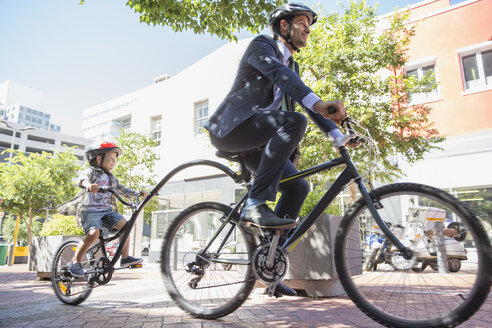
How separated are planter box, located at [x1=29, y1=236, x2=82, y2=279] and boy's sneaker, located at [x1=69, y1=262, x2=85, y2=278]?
4326 millimetres

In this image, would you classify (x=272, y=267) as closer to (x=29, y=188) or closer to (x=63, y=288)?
(x=63, y=288)

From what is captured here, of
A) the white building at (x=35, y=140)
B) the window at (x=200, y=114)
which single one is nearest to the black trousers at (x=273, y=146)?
the window at (x=200, y=114)

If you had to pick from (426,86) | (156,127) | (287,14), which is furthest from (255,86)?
(156,127)

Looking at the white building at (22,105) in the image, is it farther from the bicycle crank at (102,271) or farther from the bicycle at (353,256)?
the bicycle at (353,256)

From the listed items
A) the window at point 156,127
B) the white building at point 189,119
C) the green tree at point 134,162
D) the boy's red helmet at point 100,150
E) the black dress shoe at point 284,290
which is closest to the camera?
the black dress shoe at point 284,290

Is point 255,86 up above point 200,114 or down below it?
below

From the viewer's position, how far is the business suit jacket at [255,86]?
7.79ft

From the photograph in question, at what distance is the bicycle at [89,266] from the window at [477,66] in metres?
14.8

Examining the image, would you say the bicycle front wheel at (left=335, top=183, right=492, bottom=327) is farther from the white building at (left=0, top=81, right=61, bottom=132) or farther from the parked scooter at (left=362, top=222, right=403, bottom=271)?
the white building at (left=0, top=81, right=61, bottom=132)

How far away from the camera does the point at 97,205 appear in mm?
4137

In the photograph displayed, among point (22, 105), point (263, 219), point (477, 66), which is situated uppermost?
point (22, 105)

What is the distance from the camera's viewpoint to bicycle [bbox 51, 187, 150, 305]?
3615 millimetres

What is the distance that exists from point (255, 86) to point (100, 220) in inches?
101

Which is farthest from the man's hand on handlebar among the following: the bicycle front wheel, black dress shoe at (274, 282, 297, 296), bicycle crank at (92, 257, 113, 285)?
bicycle crank at (92, 257, 113, 285)
